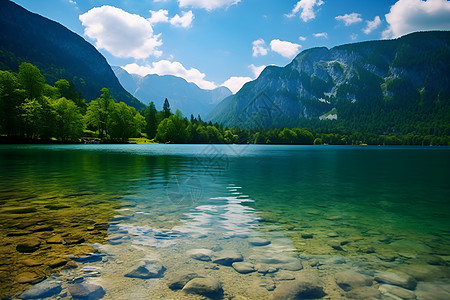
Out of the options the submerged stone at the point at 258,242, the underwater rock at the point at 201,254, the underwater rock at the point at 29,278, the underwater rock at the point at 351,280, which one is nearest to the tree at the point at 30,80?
the underwater rock at the point at 29,278

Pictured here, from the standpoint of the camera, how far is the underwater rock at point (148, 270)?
6.06 meters

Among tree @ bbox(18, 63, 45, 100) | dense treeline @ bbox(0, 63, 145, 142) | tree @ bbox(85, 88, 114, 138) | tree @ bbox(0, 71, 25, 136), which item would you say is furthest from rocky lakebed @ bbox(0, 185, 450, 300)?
tree @ bbox(85, 88, 114, 138)

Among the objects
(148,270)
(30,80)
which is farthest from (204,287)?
(30,80)

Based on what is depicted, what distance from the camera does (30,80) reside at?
9544 centimetres

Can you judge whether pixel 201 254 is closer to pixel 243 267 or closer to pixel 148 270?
pixel 243 267

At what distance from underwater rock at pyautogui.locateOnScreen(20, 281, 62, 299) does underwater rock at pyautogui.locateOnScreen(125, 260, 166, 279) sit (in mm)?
1477

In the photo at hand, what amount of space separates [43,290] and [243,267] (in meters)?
4.67

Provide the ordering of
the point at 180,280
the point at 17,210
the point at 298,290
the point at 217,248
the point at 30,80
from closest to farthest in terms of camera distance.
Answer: the point at 298,290
the point at 180,280
the point at 217,248
the point at 17,210
the point at 30,80

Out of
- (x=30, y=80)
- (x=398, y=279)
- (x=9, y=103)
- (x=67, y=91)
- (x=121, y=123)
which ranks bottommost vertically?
(x=398, y=279)

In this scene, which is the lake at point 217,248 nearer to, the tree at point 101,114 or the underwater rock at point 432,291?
the underwater rock at point 432,291

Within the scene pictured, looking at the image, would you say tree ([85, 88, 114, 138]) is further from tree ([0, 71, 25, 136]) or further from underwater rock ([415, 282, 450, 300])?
underwater rock ([415, 282, 450, 300])

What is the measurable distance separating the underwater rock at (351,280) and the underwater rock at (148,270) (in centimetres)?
455

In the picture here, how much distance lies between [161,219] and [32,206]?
763 cm

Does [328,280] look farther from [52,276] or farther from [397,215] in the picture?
[397,215]
